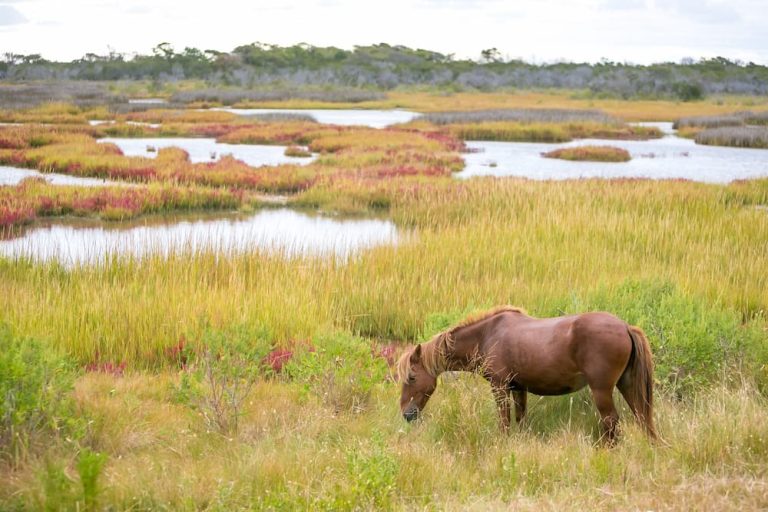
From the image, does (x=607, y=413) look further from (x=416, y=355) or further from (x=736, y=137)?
(x=736, y=137)

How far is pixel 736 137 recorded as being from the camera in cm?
3678

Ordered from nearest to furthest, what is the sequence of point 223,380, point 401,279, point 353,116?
point 223,380 → point 401,279 → point 353,116

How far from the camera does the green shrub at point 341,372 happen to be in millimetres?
6719

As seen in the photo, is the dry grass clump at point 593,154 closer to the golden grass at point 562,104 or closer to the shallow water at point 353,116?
the shallow water at point 353,116

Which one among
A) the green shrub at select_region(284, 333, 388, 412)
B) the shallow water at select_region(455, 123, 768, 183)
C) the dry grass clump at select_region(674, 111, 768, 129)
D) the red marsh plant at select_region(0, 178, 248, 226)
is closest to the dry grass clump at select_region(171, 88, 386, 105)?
the shallow water at select_region(455, 123, 768, 183)

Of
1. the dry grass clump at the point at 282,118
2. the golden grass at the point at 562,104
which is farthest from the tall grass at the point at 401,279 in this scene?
the golden grass at the point at 562,104

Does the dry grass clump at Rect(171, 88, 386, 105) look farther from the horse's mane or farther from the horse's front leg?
the horse's front leg

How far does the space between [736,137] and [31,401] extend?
36834 mm

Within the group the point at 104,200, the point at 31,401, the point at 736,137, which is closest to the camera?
the point at 31,401

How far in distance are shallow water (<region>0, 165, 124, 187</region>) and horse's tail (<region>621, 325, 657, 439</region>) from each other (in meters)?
18.4

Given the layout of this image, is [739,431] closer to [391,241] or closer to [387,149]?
[391,241]

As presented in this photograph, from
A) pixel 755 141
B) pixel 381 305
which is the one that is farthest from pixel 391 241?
pixel 755 141

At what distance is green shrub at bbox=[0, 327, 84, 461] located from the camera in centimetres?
524

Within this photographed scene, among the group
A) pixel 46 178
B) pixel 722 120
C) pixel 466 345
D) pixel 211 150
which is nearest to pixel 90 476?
pixel 466 345
